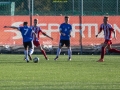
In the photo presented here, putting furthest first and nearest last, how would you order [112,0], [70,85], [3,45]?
[112,0] < [3,45] < [70,85]

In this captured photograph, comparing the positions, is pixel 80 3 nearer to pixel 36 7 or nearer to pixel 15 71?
pixel 36 7

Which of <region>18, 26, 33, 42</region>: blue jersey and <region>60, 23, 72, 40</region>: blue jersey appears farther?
<region>60, 23, 72, 40</region>: blue jersey

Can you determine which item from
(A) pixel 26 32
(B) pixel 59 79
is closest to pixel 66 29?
(A) pixel 26 32

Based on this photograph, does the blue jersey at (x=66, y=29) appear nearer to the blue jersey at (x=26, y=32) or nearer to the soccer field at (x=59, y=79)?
the blue jersey at (x=26, y=32)

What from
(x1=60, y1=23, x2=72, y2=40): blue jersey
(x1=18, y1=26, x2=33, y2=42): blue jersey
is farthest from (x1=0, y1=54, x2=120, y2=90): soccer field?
(x1=60, y1=23, x2=72, y2=40): blue jersey

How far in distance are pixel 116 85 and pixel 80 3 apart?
21142mm

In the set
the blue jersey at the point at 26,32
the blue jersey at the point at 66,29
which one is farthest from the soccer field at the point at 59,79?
the blue jersey at the point at 66,29

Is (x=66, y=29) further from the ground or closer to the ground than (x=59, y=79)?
further from the ground

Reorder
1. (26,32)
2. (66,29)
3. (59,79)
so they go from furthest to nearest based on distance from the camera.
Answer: (66,29) < (26,32) < (59,79)

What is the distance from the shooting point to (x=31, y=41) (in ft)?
88.5

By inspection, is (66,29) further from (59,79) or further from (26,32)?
(59,79)

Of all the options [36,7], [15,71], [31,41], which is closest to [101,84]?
[15,71]

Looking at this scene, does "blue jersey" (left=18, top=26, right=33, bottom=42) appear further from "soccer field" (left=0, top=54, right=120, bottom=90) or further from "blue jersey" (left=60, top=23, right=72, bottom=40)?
"soccer field" (left=0, top=54, right=120, bottom=90)

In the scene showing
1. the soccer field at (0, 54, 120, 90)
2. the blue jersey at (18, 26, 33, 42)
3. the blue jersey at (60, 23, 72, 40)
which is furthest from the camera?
the blue jersey at (60, 23, 72, 40)
